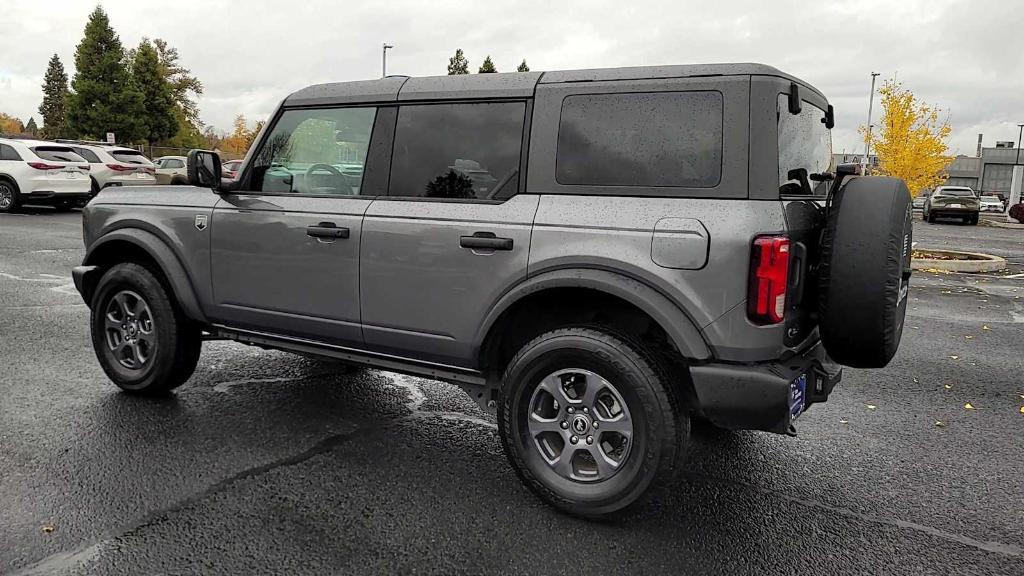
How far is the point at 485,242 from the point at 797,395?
4.93ft

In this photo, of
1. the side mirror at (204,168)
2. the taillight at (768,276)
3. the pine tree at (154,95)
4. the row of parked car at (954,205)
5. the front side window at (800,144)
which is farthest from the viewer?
the pine tree at (154,95)

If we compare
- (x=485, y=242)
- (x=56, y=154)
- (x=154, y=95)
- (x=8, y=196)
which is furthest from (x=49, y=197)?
(x=154, y=95)

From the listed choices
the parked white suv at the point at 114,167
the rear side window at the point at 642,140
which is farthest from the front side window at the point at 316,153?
the parked white suv at the point at 114,167

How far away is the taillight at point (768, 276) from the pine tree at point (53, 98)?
261 ft

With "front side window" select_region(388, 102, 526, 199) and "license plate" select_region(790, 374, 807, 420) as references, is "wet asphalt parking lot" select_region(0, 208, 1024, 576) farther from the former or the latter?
"front side window" select_region(388, 102, 526, 199)

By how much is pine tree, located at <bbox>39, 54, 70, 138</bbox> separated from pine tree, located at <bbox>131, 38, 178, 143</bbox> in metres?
A: 25.6

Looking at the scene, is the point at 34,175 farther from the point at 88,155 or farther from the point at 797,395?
the point at 797,395

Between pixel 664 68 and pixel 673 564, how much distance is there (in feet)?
6.80

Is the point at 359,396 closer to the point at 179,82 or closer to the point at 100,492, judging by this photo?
the point at 100,492

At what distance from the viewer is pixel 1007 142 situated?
8538 centimetres

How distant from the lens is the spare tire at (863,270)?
3.05 m

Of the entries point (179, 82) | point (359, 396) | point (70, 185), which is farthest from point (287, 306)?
point (179, 82)

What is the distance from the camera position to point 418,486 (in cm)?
357

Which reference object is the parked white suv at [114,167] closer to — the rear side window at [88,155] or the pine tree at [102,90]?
the rear side window at [88,155]
